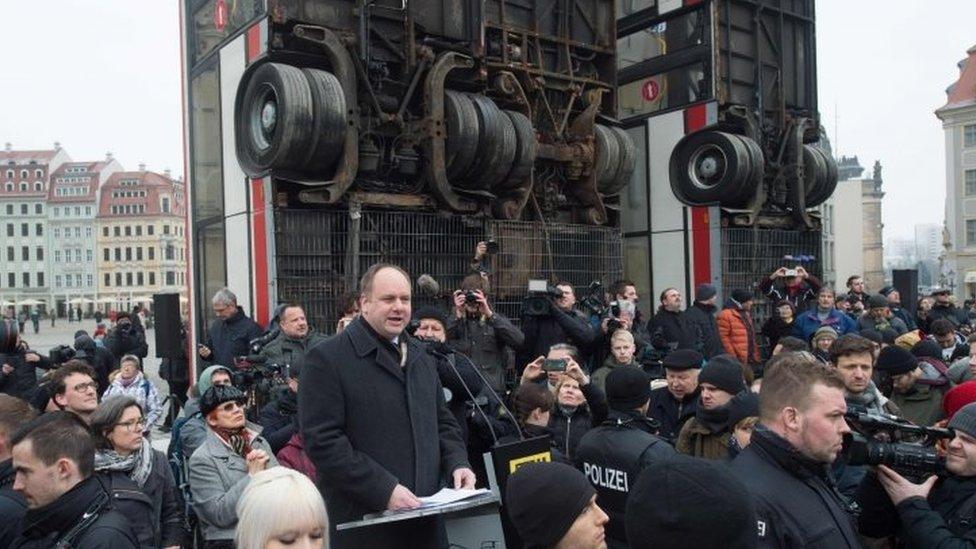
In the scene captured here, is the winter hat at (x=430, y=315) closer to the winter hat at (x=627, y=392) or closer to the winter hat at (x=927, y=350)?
the winter hat at (x=627, y=392)

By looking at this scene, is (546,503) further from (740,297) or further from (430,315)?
(740,297)

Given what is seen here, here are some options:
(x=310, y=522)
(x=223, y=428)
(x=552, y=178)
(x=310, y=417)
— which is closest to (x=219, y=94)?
(x=552, y=178)

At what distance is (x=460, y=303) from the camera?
7.25 meters

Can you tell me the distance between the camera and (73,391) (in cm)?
553

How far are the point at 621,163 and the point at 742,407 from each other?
9.62 m

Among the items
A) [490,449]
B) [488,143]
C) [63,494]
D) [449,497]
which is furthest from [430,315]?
[488,143]

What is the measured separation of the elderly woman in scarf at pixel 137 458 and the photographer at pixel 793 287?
950cm

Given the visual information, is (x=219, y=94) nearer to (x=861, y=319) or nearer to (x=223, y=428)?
(x=223, y=428)

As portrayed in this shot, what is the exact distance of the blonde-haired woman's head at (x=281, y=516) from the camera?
2.68m

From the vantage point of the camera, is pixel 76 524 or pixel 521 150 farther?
pixel 521 150

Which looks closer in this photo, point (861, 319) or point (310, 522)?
point (310, 522)

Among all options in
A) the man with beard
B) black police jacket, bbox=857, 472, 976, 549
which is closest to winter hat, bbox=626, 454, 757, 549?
black police jacket, bbox=857, 472, 976, 549

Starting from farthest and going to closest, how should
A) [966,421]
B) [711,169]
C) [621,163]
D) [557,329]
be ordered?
[711,169] < [621,163] < [557,329] < [966,421]

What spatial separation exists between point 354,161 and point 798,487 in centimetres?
802
